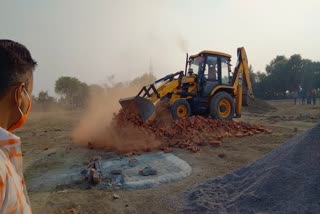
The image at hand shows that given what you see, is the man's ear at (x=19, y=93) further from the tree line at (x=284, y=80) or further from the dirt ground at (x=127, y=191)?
the tree line at (x=284, y=80)

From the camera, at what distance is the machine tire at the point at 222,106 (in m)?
12.3

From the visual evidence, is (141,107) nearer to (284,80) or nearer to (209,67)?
(209,67)

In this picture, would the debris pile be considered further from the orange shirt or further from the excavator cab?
the excavator cab

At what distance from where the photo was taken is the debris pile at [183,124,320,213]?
13.7ft

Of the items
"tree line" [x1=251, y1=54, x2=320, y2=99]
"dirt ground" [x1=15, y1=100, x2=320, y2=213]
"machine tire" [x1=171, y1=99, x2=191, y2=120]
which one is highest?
"tree line" [x1=251, y1=54, x2=320, y2=99]

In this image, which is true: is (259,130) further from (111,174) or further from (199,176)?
(111,174)

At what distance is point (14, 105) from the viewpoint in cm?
153

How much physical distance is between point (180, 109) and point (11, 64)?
10.00 meters

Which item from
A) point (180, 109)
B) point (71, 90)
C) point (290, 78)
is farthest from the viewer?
point (71, 90)

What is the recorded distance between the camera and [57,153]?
374 inches

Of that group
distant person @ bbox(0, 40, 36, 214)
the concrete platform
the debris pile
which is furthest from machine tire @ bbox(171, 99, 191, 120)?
distant person @ bbox(0, 40, 36, 214)

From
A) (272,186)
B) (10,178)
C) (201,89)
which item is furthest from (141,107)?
(10,178)

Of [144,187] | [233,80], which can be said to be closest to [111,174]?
[144,187]

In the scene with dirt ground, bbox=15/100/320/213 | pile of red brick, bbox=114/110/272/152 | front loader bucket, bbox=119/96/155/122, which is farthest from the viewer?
front loader bucket, bbox=119/96/155/122
